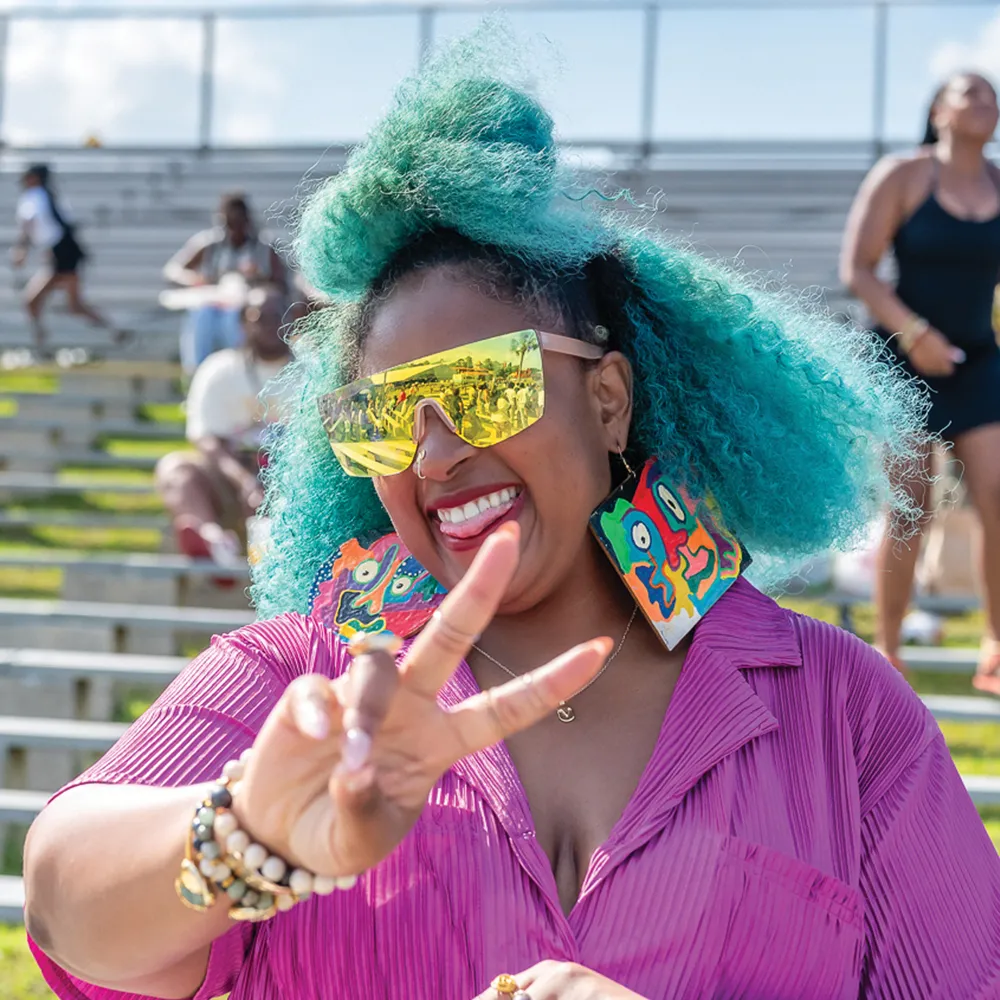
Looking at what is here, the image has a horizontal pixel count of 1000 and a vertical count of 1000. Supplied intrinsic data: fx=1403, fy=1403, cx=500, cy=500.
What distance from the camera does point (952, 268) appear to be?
4.52m

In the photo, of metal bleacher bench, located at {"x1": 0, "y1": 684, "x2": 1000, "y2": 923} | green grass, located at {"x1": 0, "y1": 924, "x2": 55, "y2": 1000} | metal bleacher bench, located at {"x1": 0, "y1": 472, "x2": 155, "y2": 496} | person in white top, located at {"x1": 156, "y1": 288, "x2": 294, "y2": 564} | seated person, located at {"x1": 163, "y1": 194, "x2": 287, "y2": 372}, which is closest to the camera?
green grass, located at {"x1": 0, "y1": 924, "x2": 55, "y2": 1000}

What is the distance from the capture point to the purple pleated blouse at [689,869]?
1.59 meters

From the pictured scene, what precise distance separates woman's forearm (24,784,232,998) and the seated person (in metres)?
6.98

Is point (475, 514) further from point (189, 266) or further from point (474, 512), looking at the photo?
point (189, 266)

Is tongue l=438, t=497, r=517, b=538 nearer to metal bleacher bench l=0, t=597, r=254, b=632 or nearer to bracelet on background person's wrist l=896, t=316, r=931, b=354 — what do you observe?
bracelet on background person's wrist l=896, t=316, r=931, b=354

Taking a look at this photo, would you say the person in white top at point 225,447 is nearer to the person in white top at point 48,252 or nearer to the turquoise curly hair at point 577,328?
the turquoise curly hair at point 577,328

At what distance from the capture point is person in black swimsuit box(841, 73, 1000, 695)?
4.41 m

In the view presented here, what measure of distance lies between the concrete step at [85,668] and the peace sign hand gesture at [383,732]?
→ 3.86 m

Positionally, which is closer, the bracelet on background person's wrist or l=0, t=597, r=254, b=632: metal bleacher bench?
the bracelet on background person's wrist

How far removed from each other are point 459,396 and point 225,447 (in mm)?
4999

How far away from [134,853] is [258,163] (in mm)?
14564

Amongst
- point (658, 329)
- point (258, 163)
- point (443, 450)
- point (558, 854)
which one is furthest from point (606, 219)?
point (258, 163)

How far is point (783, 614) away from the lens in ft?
6.31

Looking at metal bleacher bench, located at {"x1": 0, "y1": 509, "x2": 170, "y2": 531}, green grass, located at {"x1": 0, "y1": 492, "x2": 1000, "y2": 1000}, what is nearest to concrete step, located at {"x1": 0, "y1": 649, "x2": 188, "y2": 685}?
green grass, located at {"x1": 0, "y1": 492, "x2": 1000, "y2": 1000}
